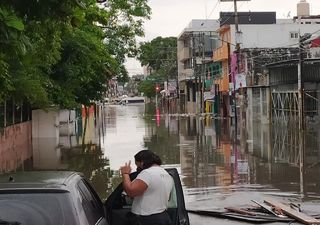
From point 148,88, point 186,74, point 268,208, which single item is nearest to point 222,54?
point 186,74

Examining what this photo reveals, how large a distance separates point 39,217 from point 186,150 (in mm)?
18143

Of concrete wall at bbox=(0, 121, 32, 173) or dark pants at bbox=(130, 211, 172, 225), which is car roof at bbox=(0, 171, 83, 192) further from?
concrete wall at bbox=(0, 121, 32, 173)

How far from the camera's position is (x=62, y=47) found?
83.0ft

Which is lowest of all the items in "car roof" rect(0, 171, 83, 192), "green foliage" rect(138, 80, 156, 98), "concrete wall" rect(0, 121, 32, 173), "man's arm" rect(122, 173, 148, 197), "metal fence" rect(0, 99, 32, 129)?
"concrete wall" rect(0, 121, 32, 173)

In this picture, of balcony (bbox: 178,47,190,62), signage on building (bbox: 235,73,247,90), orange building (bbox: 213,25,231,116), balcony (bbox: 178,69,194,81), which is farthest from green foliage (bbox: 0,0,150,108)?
balcony (bbox: 178,47,190,62)

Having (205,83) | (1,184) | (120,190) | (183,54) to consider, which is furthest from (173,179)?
Answer: (183,54)

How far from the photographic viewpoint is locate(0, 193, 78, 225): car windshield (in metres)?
4.13

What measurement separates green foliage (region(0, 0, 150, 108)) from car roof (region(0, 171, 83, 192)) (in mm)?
1029

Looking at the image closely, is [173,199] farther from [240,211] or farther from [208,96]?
[208,96]

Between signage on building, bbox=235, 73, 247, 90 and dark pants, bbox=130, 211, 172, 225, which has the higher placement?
signage on building, bbox=235, 73, 247, 90

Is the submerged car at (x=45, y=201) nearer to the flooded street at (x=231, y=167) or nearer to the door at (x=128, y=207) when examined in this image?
the door at (x=128, y=207)

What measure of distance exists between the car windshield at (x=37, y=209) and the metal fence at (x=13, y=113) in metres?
17.7

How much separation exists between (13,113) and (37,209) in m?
21.3

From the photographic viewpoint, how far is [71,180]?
4.80 meters
